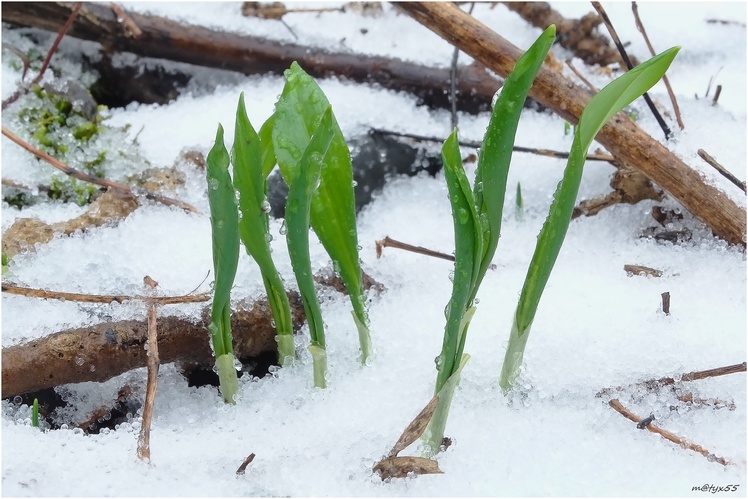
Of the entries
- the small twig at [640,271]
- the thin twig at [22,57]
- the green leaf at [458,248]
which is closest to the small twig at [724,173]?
the small twig at [640,271]

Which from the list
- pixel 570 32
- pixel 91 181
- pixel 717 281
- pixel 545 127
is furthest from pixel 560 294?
pixel 570 32

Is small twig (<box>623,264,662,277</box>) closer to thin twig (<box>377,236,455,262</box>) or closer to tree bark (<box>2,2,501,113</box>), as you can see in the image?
thin twig (<box>377,236,455,262</box>)

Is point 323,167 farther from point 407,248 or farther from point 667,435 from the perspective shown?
point 667,435

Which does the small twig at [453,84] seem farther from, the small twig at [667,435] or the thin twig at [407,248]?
the small twig at [667,435]

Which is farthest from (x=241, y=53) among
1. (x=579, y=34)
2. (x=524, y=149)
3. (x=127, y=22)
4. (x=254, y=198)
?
(x=254, y=198)

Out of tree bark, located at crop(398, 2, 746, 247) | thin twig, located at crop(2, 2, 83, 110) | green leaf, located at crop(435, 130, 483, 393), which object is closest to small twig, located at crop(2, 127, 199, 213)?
thin twig, located at crop(2, 2, 83, 110)

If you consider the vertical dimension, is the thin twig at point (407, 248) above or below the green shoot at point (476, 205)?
below
